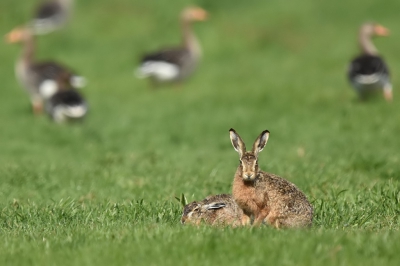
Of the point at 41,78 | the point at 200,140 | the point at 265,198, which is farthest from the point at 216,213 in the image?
the point at 41,78

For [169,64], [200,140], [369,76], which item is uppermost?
[369,76]

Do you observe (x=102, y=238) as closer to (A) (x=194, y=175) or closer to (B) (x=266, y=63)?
(A) (x=194, y=175)

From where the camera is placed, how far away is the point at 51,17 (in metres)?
29.5

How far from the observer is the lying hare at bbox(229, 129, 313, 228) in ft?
22.7

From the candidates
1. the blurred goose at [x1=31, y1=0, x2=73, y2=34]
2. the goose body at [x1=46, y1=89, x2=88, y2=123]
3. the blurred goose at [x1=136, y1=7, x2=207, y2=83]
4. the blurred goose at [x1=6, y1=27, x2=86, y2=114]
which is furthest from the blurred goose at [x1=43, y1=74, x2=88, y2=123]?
the blurred goose at [x1=31, y1=0, x2=73, y2=34]

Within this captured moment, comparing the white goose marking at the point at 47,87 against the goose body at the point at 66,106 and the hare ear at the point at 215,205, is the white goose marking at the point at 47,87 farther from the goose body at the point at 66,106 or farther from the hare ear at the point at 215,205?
the hare ear at the point at 215,205

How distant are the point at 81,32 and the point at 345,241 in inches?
930

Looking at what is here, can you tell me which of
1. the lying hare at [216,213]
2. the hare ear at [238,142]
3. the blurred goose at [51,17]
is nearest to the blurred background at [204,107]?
the blurred goose at [51,17]

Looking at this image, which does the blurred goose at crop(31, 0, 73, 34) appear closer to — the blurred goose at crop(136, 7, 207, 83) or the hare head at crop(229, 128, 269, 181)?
the blurred goose at crop(136, 7, 207, 83)

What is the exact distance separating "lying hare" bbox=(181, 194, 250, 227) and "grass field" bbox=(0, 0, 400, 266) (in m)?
0.25

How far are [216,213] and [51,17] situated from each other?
76.6 feet

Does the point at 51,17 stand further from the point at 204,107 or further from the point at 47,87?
the point at 204,107

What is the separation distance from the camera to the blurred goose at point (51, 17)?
2944 centimetres

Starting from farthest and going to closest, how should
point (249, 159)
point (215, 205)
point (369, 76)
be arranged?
point (369, 76)
point (215, 205)
point (249, 159)
